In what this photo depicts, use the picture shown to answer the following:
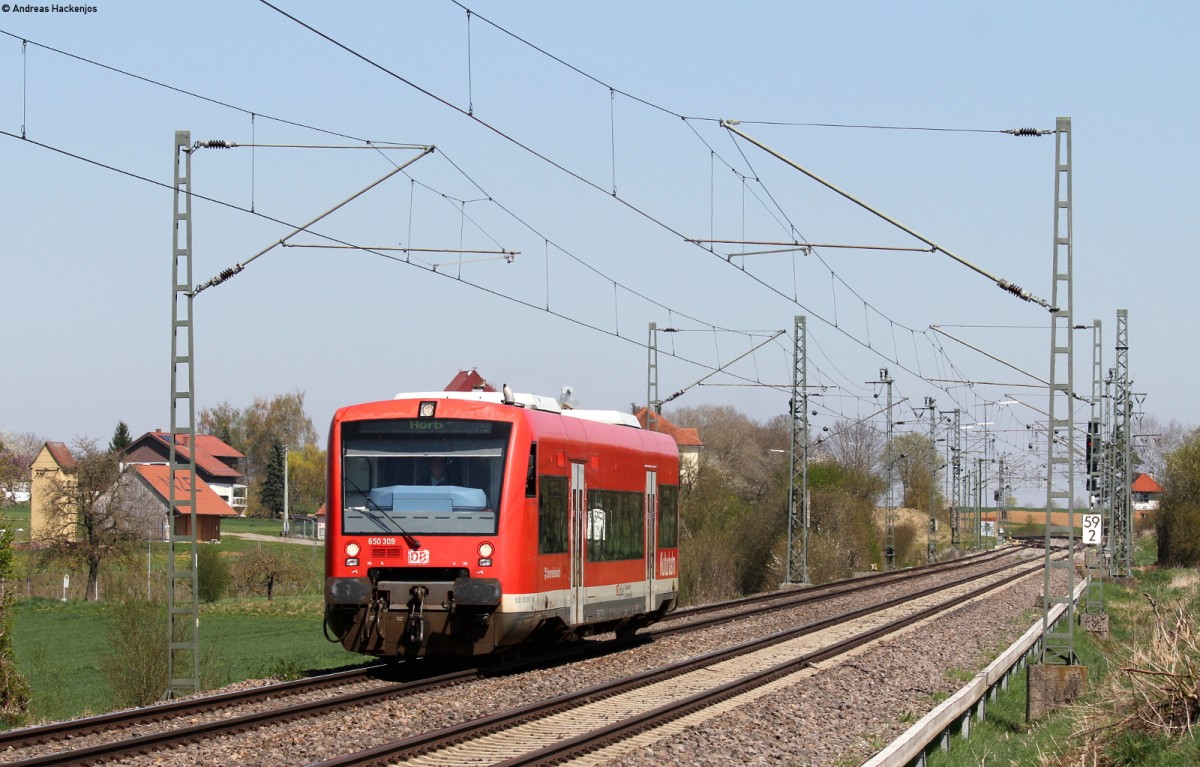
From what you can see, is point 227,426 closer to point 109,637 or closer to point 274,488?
point 274,488

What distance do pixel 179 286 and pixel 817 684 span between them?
9682 millimetres

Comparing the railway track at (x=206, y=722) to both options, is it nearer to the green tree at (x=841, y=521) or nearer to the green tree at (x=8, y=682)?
the green tree at (x=8, y=682)

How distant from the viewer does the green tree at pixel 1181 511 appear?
6975cm

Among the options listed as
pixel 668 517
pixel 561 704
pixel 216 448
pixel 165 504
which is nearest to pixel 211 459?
pixel 216 448

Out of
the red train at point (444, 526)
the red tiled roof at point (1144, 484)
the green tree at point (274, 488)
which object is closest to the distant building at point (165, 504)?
the green tree at point (274, 488)

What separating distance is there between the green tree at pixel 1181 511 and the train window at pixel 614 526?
5551cm

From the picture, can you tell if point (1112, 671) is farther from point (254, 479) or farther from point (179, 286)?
point (254, 479)

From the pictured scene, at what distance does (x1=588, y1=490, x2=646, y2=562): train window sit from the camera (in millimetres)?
19375

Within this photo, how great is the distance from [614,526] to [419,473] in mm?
4370

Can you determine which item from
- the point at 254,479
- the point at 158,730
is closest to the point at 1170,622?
the point at 158,730

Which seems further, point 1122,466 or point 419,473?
point 1122,466

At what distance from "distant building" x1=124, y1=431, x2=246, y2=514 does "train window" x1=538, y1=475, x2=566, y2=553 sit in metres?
108

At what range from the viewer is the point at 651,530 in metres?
22.3

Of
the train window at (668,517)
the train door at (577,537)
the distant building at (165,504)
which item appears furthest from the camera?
the distant building at (165,504)
